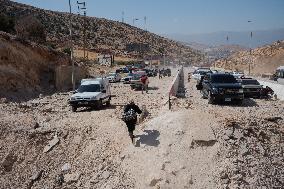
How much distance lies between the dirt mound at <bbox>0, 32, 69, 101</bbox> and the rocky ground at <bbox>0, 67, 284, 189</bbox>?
11.9 metres

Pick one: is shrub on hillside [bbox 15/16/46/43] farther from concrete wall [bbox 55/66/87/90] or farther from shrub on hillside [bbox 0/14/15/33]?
concrete wall [bbox 55/66/87/90]

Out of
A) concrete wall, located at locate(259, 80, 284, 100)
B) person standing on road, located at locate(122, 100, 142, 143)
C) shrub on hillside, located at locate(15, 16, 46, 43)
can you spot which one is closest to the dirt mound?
person standing on road, located at locate(122, 100, 142, 143)

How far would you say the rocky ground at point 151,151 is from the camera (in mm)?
13562

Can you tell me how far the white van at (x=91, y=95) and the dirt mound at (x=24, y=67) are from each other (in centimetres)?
721

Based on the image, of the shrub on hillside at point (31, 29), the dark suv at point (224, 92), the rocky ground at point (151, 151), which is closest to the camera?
the rocky ground at point (151, 151)

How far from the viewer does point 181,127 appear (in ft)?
52.2

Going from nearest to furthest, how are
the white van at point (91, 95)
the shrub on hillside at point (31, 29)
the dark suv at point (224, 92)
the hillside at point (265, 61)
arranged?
the dark suv at point (224, 92), the white van at point (91, 95), the shrub on hillside at point (31, 29), the hillside at point (265, 61)

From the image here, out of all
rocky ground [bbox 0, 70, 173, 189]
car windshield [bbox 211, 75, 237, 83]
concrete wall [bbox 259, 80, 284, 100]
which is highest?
car windshield [bbox 211, 75, 237, 83]

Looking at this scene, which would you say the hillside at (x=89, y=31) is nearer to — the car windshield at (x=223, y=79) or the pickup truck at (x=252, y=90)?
the pickup truck at (x=252, y=90)

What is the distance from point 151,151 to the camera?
14.9 m

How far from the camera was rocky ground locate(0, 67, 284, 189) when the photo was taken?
13.6 meters

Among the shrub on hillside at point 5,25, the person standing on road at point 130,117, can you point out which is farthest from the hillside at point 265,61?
the person standing on road at point 130,117

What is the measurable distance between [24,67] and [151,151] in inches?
943

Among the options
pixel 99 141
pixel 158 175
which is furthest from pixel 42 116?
pixel 158 175
